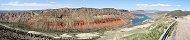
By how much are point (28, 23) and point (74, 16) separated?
13977 mm

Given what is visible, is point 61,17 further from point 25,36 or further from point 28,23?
point 25,36

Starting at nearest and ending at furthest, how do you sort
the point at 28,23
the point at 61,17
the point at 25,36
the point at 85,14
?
the point at 25,36, the point at 28,23, the point at 61,17, the point at 85,14

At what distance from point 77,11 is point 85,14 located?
253cm

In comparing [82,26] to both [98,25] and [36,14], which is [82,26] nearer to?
[98,25]

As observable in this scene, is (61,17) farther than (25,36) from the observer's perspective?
Yes

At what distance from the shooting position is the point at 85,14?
320 ft

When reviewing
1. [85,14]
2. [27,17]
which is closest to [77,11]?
[85,14]

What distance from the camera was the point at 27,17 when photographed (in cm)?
9150

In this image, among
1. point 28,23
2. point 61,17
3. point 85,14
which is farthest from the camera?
point 85,14

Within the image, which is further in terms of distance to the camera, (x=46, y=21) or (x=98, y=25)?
(x=98, y=25)

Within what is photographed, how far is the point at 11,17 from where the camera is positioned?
3625 inches

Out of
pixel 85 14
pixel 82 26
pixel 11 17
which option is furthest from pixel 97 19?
pixel 11 17

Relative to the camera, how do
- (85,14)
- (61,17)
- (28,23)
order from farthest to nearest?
1. (85,14)
2. (61,17)
3. (28,23)

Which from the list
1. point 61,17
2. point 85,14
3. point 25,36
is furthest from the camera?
point 85,14
